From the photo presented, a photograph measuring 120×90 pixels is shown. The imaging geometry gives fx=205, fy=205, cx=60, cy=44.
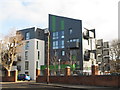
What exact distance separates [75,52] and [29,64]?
14335 mm

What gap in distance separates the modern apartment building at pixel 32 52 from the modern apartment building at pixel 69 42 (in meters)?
3.91

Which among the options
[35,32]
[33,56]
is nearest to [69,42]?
[35,32]

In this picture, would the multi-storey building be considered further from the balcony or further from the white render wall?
the white render wall

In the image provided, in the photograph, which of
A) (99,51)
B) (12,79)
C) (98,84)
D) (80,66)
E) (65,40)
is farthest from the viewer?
(99,51)

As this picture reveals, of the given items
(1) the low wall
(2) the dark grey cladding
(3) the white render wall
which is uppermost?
(2) the dark grey cladding

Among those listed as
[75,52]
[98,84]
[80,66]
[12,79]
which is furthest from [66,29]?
[98,84]

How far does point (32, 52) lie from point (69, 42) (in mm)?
11728

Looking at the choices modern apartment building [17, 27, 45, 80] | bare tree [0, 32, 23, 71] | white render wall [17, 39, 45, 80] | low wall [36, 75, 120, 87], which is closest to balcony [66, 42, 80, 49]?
white render wall [17, 39, 45, 80]

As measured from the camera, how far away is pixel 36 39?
59.5 meters

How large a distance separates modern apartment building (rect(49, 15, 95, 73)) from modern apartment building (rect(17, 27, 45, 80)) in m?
3.91

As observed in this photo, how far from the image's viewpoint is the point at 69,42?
5481 centimetres

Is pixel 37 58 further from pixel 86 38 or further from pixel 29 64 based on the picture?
pixel 86 38

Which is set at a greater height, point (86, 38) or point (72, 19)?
point (72, 19)

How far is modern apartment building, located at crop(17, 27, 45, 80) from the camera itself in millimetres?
58759
